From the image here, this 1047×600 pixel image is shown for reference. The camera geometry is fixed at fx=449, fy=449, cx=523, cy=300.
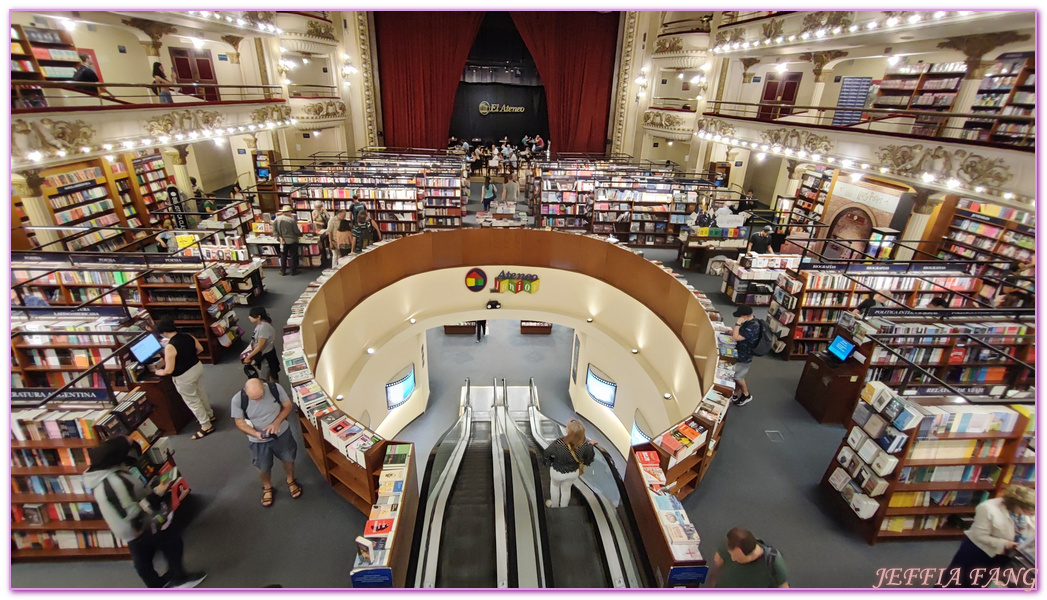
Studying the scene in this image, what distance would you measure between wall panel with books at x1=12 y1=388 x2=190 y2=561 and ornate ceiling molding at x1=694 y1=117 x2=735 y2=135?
14.4 meters

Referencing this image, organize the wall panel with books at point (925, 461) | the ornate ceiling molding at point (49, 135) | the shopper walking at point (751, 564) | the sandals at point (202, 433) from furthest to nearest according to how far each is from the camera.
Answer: the ornate ceiling molding at point (49, 135), the sandals at point (202, 433), the wall panel with books at point (925, 461), the shopper walking at point (751, 564)

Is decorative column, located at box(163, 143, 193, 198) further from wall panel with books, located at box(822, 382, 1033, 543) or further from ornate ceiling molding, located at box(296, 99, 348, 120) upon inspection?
wall panel with books, located at box(822, 382, 1033, 543)

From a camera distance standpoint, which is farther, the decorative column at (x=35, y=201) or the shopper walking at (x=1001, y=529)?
the decorative column at (x=35, y=201)

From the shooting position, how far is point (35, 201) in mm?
8500

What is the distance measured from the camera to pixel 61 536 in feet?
12.1

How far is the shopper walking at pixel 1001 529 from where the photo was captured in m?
3.06

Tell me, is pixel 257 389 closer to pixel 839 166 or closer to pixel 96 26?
pixel 839 166

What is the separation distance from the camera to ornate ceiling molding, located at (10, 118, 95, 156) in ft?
22.1

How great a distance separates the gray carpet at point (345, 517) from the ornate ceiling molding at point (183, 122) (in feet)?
20.7

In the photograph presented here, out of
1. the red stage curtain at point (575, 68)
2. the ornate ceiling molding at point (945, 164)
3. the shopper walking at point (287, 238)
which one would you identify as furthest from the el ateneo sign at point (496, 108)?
the ornate ceiling molding at point (945, 164)

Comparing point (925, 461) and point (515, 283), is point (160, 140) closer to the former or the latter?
point (515, 283)

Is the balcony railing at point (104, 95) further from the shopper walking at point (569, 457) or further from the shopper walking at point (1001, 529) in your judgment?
the shopper walking at point (1001, 529)

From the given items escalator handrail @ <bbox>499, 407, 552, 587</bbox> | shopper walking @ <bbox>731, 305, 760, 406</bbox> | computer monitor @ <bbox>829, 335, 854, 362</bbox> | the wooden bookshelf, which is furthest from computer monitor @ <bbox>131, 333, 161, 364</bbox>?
the wooden bookshelf

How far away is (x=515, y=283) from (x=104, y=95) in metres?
9.15
